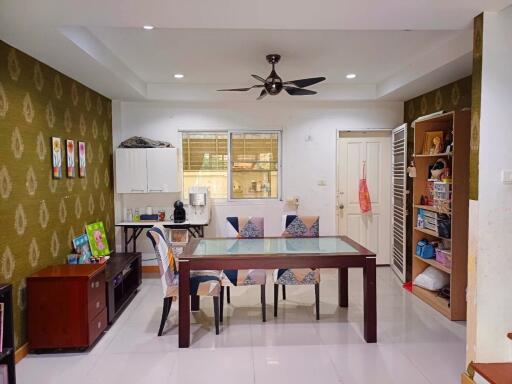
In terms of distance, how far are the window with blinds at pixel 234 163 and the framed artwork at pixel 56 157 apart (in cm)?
214

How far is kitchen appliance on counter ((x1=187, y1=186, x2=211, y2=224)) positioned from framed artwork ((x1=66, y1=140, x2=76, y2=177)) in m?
1.67

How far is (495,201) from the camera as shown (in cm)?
260

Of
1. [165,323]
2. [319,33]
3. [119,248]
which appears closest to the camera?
[319,33]

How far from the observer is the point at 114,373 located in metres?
2.92

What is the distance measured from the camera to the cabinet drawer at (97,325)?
10.8ft

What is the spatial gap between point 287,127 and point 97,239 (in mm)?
3006

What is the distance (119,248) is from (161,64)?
271cm

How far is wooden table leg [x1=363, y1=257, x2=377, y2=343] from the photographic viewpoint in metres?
3.38

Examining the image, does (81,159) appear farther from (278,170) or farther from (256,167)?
(278,170)

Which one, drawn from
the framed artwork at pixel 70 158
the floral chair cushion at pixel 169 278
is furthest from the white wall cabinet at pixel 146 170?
the floral chair cushion at pixel 169 278

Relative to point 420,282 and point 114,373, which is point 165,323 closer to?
point 114,373

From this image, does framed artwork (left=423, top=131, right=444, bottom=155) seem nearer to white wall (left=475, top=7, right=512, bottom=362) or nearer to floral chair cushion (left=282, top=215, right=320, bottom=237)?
floral chair cushion (left=282, top=215, right=320, bottom=237)

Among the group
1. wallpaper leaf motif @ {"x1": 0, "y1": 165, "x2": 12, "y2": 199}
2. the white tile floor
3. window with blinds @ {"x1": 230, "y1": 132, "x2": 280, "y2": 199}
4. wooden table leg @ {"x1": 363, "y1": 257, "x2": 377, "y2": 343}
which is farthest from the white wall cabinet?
wooden table leg @ {"x1": 363, "y1": 257, "x2": 377, "y2": 343}

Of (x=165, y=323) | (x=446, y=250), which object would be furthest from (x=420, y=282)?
(x=165, y=323)
